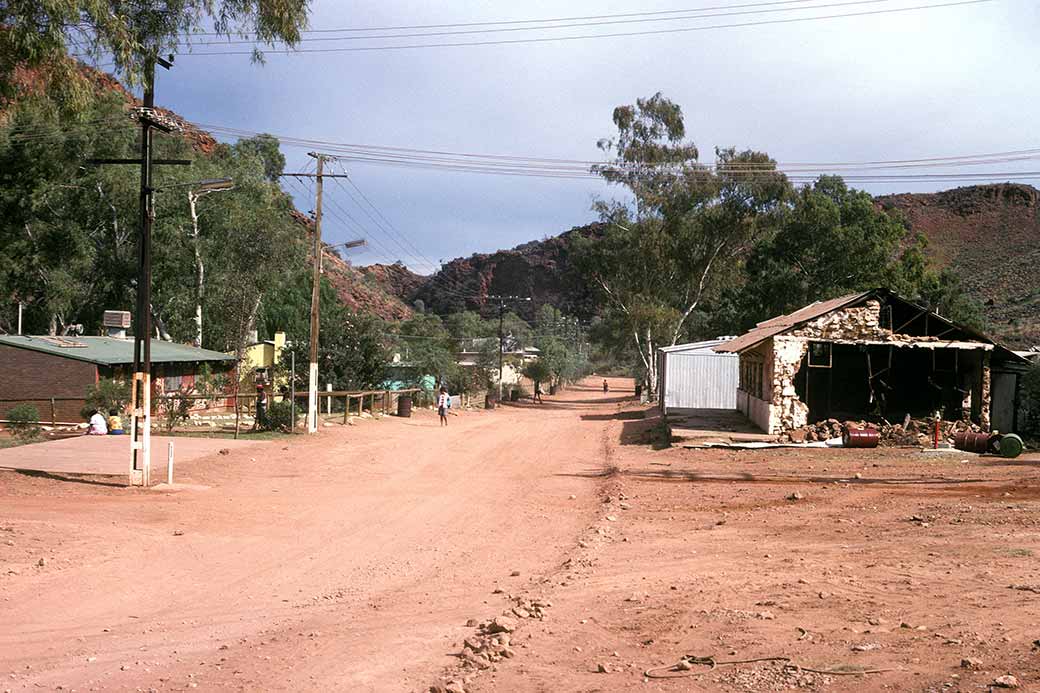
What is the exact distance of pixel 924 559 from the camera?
34.2 feet

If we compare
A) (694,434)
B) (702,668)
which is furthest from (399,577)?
(694,434)

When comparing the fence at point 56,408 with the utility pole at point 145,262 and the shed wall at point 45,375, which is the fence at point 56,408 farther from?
the utility pole at point 145,262

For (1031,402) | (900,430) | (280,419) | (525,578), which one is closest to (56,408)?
(280,419)

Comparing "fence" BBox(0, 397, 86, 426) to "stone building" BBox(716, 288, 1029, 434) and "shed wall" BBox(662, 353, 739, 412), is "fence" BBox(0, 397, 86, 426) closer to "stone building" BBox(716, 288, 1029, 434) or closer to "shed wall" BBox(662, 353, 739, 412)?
"stone building" BBox(716, 288, 1029, 434)

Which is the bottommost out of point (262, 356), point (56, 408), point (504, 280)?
point (56, 408)

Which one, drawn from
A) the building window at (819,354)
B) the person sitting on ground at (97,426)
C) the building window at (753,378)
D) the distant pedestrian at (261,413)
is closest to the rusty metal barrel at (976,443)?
the building window at (819,354)

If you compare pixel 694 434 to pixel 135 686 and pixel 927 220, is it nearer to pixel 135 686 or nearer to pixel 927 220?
pixel 135 686

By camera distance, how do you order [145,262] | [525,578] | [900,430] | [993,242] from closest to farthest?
[525,578]
[145,262]
[900,430]
[993,242]

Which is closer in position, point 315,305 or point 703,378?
point 315,305

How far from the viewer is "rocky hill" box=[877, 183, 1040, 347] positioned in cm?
6531

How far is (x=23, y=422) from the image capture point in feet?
92.0

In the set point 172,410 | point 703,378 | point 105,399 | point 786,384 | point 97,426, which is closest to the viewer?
point 786,384

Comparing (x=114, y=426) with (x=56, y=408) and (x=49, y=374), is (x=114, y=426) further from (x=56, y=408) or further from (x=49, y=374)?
(x=49, y=374)

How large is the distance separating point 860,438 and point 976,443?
2821 mm
